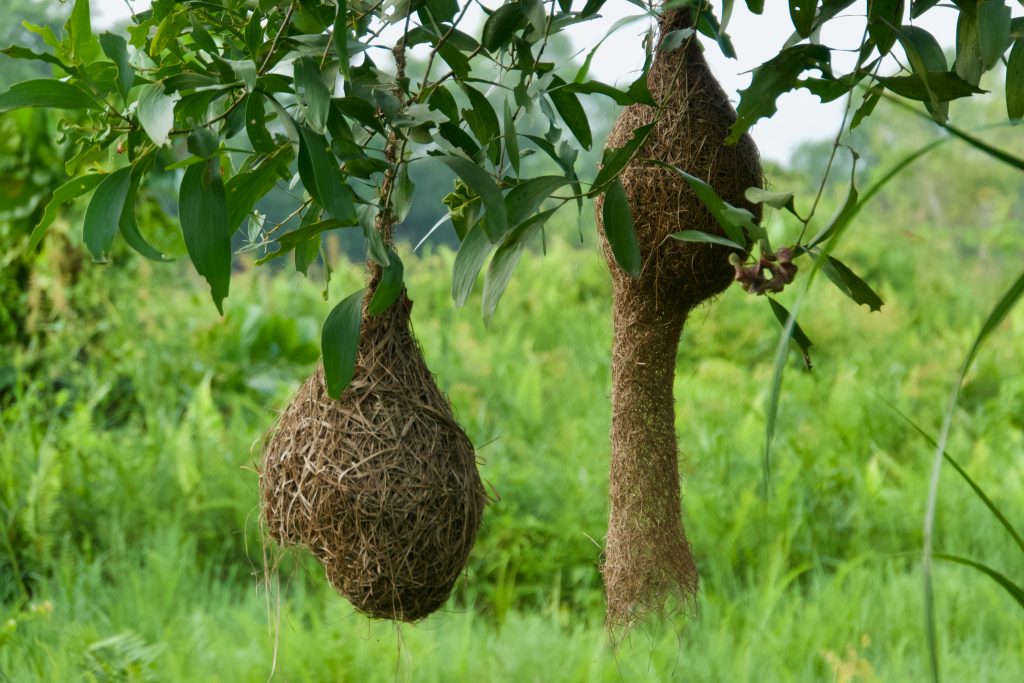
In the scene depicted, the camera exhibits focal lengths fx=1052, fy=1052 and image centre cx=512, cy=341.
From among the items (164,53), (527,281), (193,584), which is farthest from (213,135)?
(527,281)

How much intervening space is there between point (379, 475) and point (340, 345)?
19 cm

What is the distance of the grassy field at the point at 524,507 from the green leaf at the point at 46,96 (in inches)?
12.5

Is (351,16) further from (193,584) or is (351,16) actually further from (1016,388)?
(1016,388)

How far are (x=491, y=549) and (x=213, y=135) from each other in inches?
71.2

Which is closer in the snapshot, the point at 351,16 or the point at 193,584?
the point at 351,16

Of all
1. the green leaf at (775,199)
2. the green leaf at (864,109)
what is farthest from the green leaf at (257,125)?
the green leaf at (864,109)

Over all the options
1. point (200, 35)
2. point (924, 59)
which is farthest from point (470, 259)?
point (924, 59)

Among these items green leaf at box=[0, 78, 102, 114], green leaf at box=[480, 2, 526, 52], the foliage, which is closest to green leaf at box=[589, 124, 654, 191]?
the foliage

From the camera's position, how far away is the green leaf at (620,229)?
0.74 m

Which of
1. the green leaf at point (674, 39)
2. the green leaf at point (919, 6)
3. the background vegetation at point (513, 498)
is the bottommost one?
the background vegetation at point (513, 498)

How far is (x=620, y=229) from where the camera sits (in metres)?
0.74

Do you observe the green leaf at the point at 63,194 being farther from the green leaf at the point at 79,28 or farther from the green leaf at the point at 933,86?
the green leaf at the point at 933,86

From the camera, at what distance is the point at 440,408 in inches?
37.5

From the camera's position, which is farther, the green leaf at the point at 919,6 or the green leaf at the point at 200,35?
the green leaf at the point at 919,6
